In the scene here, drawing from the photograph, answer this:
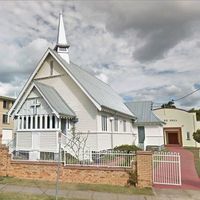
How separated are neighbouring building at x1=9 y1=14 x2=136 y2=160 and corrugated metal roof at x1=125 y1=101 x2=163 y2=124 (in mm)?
9286

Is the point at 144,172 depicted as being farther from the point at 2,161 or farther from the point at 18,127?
the point at 18,127

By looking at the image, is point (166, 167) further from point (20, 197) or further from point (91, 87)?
point (91, 87)

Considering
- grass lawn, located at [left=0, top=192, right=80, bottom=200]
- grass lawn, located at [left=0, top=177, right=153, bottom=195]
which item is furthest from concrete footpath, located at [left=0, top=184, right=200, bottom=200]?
grass lawn, located at [left=0, top=192, right=80, bottom=200]

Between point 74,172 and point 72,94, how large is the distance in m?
8.21

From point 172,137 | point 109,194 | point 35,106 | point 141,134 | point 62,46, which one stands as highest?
→ point 62,46

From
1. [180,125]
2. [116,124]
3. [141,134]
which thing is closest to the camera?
[116,124]

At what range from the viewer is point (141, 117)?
99.1 ft

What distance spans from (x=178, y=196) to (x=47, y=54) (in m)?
15.0

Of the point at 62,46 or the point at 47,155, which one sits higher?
the point at 62,46

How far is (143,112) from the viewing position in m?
31.4

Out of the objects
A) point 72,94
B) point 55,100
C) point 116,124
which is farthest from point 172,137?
point 55,100

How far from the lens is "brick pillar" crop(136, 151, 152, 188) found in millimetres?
10789

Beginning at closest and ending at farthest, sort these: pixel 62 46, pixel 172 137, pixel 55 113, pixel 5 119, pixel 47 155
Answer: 1. pixel 47 155
2. pixel 55 113
3. pixel 62 46
4. pixel 172 137
5. pixel 5 119

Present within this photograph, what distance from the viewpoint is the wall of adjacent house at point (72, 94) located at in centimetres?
1820
